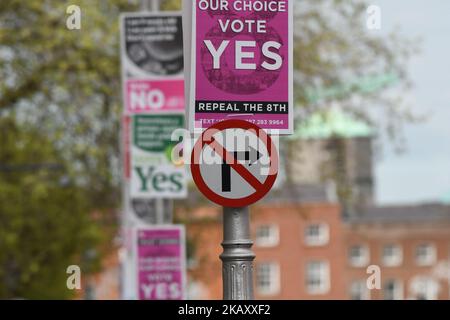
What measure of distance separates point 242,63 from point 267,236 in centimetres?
12573

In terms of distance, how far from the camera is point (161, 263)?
59.3ft

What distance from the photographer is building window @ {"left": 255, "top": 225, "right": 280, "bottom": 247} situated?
436ft

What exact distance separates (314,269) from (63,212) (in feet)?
272

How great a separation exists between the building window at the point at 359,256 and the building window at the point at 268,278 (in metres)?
7.67

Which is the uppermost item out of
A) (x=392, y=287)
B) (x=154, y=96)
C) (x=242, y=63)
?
(x=154, y=96)

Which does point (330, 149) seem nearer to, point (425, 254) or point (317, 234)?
point (317, 234)

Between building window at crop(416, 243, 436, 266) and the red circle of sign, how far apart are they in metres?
132

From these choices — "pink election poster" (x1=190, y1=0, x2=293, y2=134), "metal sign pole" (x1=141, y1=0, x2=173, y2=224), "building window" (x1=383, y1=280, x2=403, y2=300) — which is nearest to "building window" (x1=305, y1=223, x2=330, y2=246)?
"building window" (x1=383, y1=280, x2=403, y2=300)

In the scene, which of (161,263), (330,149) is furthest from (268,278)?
(161,263)

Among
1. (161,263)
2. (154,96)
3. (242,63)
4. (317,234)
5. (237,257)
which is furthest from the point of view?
(317,234)

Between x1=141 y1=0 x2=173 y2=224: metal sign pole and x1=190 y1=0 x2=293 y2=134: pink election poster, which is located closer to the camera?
x1=190 y1=0 x2=293 y2=134: pink election poster

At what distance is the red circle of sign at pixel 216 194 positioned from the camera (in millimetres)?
8266

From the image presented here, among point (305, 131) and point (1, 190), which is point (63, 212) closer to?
point (1, 190)

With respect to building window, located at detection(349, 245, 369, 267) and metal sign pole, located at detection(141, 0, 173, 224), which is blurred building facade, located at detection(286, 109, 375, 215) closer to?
metal sign pole, located at detection(141, 0, 173, 224)
